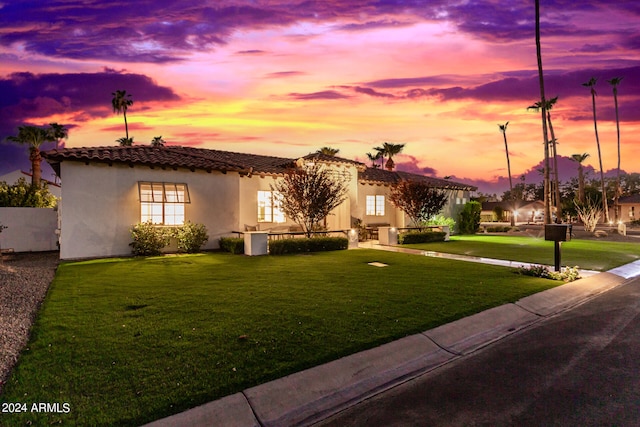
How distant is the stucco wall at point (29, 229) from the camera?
17.1 meters

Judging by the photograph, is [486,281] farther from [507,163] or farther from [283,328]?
[507,163]

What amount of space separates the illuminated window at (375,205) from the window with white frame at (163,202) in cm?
1237

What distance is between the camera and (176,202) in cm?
1594

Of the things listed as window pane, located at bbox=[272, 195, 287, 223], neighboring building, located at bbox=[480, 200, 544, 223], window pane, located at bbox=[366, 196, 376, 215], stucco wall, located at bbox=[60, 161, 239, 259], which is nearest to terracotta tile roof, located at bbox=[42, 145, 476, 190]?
stucco wall, located at bbox=[60, 161, 239, 259]

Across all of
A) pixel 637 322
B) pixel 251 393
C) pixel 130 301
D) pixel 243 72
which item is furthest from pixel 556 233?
pixel 243 72

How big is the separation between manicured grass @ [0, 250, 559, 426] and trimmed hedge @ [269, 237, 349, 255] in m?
3.86

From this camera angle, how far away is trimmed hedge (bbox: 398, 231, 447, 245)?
19.8 meters

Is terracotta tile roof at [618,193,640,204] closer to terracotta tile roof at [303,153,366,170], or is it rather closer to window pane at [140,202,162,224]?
terracotta tile roof at [303,153,366,170]

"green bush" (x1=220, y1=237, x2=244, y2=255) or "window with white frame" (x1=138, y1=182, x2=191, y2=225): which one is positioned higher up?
"window with white frame" (x1=138, y1=182, x2=191, y2=225)

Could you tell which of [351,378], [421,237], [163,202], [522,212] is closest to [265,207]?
[163,202]

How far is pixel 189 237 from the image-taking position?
50.5ft

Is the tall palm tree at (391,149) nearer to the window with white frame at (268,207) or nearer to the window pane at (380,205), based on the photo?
the window pane at (380,205)

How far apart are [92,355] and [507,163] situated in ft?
205

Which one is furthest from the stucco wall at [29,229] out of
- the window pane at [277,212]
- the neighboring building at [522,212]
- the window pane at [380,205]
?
the neighboring building at [522,212]
